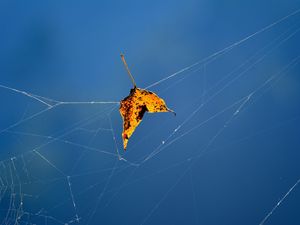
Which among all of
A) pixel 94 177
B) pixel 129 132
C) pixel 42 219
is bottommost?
pixel 129 132

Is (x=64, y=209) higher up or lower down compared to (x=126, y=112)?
higher up

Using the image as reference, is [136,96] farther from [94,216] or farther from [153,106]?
[94,216]

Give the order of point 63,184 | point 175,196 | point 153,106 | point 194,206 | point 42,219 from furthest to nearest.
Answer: point 63,184, point 42,219, point 175,196, point 194,206, point 153,106

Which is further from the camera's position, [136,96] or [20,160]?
[20,160]

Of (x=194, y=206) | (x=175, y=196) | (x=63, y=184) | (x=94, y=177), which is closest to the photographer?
(x=194, y=206)

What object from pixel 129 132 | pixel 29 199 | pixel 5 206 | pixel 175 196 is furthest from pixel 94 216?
pixel 129 132
